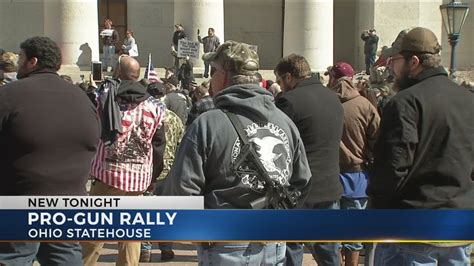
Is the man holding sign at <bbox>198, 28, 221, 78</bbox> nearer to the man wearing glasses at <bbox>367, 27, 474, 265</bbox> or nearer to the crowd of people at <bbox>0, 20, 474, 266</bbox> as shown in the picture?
the crowd of people at <bbox>0, 20, 474, 266</bbox>

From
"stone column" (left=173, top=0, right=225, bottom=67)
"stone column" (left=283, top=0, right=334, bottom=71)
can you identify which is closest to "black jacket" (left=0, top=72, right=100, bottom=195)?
"stone column" (left=173, top=0, right=225, bottom=67)

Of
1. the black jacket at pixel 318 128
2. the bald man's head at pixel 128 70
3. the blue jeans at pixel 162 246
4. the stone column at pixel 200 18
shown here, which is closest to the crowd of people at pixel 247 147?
the black jacket at pixel 318 128

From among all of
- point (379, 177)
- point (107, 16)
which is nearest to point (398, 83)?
point (379, 177)

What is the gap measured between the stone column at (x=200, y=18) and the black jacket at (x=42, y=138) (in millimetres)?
23125

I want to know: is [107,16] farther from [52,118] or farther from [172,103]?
[52,118]

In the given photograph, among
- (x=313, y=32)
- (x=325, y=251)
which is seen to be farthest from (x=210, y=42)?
(x=325, y=251)

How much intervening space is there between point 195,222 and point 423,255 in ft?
4.45

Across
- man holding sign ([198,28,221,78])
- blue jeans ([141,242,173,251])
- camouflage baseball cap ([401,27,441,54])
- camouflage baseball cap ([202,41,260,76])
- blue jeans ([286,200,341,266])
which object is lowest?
blue jeans ([141,242,173,251])

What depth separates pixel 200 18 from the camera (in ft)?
93.2

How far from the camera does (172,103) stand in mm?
10758

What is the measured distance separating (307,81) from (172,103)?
4394mm

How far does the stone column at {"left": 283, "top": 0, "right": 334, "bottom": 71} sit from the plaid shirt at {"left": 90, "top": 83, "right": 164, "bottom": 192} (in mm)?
22554

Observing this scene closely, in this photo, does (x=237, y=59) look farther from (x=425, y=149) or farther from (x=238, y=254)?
(x=425, y=149)

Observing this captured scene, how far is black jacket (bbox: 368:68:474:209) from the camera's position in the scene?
443cm
